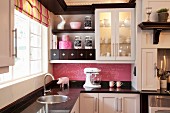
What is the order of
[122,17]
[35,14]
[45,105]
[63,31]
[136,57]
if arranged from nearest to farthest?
[45,105], [35,14], [136,57], [122,17], [63,31]

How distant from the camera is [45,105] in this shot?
2.63 m

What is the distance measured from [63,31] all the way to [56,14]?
1.28 ft

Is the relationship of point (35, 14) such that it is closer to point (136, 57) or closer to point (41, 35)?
point (41, 35)

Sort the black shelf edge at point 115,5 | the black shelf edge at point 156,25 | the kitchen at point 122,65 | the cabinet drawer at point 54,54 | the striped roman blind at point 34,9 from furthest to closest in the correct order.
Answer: the cabinet drawer at point 54,54
the black shelf edge at point 115,5
the black shelf edge at point 156,25
the kitchen at point 122,65
the striped roman blind at point 34,9

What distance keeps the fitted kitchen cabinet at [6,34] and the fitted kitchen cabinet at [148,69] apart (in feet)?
7.95

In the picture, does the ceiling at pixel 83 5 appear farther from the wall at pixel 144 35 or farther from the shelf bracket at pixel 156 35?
the shelf bracket at pixel 156 35

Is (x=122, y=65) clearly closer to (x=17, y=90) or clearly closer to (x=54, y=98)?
(x=54, y=98)

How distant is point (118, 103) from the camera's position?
359 cm

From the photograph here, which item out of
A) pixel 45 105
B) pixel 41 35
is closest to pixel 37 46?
pixel 41 35

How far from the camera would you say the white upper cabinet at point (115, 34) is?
12.6 feet

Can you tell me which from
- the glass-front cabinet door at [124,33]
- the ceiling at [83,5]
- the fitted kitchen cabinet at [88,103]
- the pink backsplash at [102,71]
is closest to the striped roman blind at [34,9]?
the ceiling at [83,5]

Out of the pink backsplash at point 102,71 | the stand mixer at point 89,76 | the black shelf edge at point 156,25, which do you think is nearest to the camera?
the black shelf edge at point 156,25

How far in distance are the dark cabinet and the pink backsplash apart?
30 cm

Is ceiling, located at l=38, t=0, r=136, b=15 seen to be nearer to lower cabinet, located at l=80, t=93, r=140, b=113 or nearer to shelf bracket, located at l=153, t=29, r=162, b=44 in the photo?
shelf bracket, located at l=153, t=29, r=162, b=44
